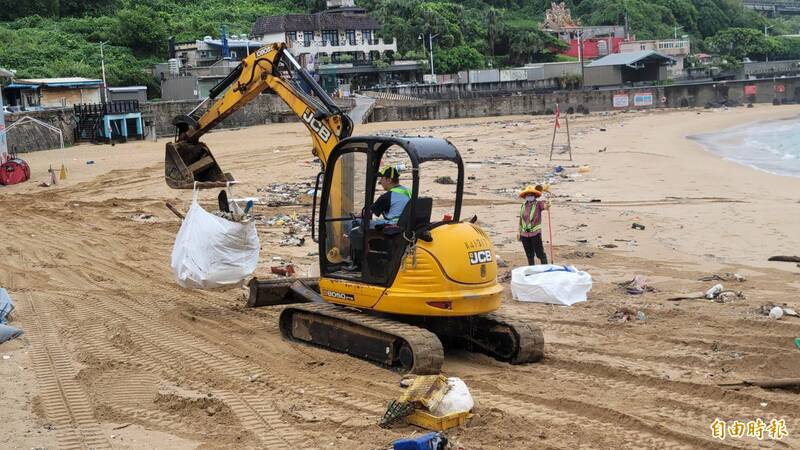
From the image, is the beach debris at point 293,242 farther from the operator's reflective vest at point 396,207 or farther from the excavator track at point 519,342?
the excavator track at point 519,342

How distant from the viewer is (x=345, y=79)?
258 ft

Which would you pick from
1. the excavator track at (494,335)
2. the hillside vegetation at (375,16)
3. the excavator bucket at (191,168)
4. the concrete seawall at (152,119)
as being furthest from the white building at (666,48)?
the excavator track at (494,335)

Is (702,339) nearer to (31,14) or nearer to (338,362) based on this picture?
(338,362)

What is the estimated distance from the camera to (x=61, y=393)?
8078 mm

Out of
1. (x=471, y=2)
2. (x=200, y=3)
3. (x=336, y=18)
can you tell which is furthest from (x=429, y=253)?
(x=471, y=2)

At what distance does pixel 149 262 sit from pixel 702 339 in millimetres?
8892

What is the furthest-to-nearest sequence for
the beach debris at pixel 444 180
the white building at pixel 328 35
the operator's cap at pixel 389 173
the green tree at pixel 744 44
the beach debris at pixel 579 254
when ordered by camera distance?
the green tree at pixel 744 44 → the white building at pixel 328 35 → the beach debris at pixel 444 180 → the beach debris at pixel 579 254 → the operator's cap at pixel 389 173

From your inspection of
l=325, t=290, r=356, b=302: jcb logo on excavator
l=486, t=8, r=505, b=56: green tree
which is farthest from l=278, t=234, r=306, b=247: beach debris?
l=486, t=8, r=505, b=56: green tree

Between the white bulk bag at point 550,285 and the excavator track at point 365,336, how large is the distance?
3.01 m

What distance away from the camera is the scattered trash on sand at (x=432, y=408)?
283 inches

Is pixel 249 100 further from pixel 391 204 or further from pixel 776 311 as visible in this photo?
pixel 776 311

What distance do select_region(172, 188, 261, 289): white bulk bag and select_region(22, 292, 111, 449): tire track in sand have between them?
1.60 meters

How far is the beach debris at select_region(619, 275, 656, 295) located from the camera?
12.6m

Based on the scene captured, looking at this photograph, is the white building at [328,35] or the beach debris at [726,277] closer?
the beach debris at [726,277]
